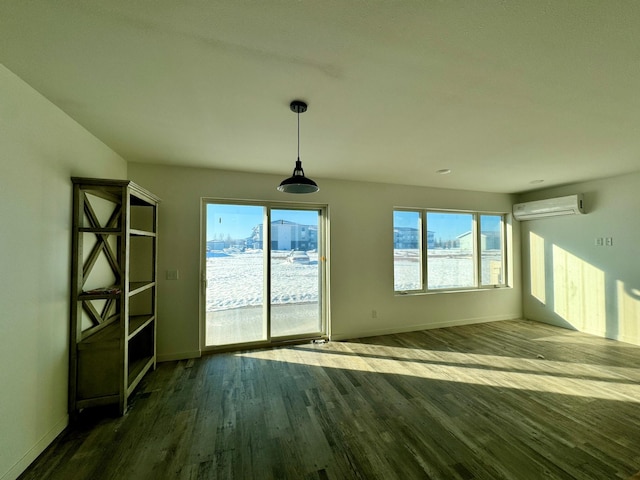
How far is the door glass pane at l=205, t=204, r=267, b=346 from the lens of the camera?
3.63 metres

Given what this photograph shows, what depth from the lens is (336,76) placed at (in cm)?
162

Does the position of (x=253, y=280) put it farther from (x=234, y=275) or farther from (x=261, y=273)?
(x=234, y=275)

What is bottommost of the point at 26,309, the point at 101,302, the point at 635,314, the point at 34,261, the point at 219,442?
the point at 219,442

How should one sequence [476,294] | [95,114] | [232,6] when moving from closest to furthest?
[232,6] → [95,114] → [476,294]

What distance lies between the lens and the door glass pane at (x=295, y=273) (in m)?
3.90

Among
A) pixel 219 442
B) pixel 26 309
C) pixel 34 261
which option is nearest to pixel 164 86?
pixel 34 261

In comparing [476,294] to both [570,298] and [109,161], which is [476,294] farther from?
[109,161]

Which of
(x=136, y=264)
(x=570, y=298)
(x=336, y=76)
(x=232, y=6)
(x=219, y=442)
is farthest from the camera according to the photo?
(x=570, y=298)

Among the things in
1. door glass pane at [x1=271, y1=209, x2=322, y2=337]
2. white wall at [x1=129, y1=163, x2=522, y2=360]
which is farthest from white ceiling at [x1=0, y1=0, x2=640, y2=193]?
door glass pane at [x1=271, y1=209, x2=322, y2=337]

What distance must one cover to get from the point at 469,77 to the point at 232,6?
4.62 ft

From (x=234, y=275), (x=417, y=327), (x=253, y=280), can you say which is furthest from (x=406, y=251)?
(x=234, y=275)

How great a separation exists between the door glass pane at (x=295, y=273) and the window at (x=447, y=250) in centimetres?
145

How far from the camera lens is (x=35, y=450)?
1.77 m

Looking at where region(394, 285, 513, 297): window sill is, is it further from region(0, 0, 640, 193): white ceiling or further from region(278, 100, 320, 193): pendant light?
region(278, 100, 320, 193): pendant light
